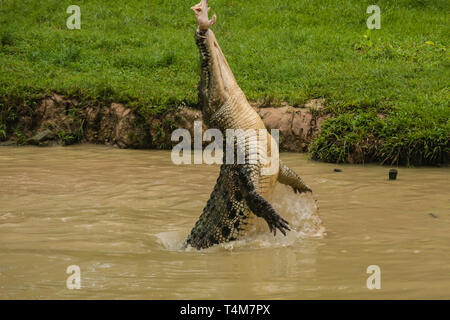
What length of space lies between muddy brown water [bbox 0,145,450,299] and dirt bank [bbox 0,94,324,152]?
23.1 inches

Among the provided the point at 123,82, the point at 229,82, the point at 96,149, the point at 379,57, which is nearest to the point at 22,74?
the point at 123,82

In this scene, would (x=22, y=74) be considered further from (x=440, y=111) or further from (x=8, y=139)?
(x=440, y=111)

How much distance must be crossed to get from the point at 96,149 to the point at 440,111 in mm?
4519

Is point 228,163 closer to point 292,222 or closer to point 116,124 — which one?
point 292,222

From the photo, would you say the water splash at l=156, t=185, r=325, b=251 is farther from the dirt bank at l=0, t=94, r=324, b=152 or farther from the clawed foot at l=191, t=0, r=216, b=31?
the dirt bank at l=0, t=94, r=324, b=152

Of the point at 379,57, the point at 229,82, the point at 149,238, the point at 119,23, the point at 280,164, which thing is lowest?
the point at 149,238

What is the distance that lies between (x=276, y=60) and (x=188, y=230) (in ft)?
20.1

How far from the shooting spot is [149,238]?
472cm

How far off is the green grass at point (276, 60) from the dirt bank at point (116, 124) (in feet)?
0.58

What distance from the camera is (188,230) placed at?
507 cm

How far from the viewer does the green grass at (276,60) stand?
7734mm

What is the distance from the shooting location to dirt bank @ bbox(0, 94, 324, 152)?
27.2ft

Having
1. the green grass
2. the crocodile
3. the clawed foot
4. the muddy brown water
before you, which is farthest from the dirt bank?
the clawed foot

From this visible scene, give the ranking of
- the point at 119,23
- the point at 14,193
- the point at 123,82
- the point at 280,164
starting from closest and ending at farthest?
the point at 280,164 → the point at 14,193 → the point at 123,82 → the point at 119,23
